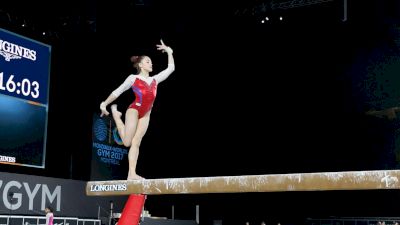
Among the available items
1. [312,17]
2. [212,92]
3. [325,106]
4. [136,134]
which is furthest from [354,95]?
[136,134]

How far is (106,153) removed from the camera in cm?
1566

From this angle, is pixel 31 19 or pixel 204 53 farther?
pixel 204 53

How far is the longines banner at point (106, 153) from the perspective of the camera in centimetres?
1528

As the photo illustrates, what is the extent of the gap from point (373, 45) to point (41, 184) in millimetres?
8310

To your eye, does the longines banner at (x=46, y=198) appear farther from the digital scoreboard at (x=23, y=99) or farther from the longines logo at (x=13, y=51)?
the longines logo at (x=13, y=51)

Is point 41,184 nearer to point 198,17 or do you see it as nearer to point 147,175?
point 147,175

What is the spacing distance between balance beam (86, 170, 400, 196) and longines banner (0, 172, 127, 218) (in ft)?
23.5

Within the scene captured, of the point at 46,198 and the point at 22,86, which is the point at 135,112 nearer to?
Answer: the point at 22,86

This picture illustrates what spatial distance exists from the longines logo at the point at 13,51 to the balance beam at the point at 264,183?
7.64 m

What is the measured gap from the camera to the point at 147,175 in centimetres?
1658

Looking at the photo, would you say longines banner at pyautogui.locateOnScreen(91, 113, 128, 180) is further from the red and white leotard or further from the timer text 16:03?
the red and white leotard

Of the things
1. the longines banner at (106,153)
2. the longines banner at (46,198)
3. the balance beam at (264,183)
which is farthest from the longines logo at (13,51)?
the balance beam at (264,183)

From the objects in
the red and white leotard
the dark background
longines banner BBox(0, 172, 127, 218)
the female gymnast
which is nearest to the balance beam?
the female gymnast

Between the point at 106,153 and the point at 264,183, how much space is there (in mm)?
10634
